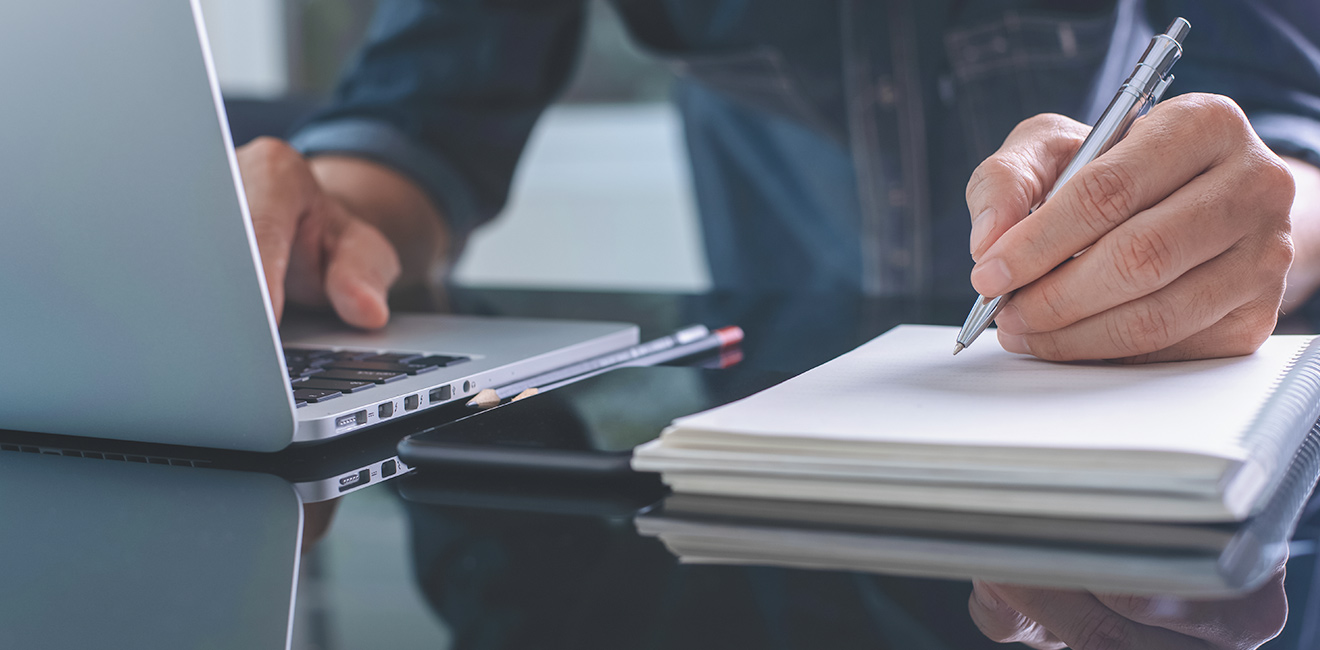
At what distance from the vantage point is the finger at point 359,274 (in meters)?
0.69

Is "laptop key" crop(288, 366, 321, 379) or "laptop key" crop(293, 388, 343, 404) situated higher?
"laptop key" crop(293, 388, 343, 404)

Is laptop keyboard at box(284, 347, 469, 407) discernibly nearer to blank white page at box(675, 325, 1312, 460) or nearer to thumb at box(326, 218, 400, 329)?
thumb at box(326, 218, 400, 329)

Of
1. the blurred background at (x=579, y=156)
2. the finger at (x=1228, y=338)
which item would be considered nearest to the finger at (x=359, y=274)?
the finger at (x=1228, y=338)

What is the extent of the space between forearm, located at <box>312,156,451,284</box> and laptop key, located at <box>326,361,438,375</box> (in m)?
0.53

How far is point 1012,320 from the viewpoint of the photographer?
0.48 meters

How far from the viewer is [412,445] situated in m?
0.41

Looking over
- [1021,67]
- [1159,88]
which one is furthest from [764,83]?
[1159,88]

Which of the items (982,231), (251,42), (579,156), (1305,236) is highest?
(251,42)

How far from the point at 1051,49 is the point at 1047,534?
36.4 inches

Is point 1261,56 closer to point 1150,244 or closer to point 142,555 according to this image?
point 1150,244

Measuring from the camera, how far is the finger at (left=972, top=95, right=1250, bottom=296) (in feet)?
1.51

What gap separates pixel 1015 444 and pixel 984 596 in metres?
0.05

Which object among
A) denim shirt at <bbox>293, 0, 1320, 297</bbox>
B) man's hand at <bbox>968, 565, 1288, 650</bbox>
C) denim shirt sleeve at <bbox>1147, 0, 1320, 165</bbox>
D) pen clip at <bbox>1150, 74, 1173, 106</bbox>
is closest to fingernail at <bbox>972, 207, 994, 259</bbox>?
pen clip at <bbox>1150, 74, 1173, 106</bbox>

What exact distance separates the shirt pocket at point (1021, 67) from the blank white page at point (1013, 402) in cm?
66
